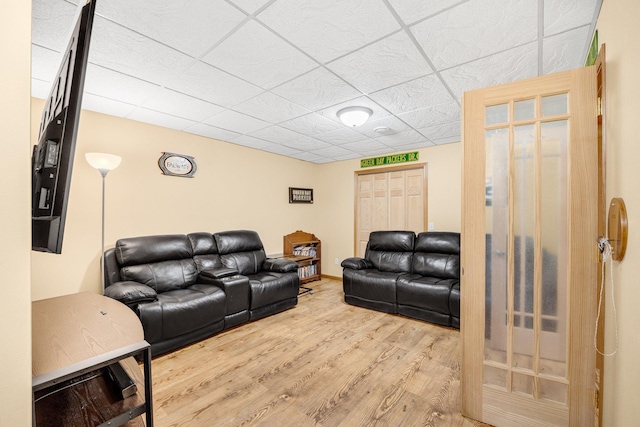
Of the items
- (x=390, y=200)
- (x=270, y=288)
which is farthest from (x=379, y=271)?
(x=270, y=288)

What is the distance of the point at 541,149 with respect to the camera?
5.20ft

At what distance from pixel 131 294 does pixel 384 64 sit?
2930 mm

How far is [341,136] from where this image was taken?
12.9 ft

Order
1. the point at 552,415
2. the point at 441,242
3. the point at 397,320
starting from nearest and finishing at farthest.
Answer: the point at 552,415 → the point at 397,320 → the point at 441,242

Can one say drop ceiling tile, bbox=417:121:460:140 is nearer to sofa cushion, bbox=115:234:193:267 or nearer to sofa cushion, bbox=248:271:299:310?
sofa cushion, bbox=248:271:299:310

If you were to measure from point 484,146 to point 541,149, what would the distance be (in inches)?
11.6

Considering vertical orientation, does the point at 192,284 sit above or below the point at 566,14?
below

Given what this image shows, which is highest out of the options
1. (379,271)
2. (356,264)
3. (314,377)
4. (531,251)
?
(531,251)

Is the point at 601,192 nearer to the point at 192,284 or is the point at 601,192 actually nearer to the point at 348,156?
the point at 192,284

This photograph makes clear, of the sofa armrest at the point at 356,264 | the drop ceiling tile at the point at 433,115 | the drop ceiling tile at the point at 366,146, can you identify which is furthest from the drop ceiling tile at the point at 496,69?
the sofa armrest at the point at 356,264

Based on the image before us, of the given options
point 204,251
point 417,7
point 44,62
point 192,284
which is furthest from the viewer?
point 204,251

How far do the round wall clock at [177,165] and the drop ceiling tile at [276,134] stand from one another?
0.98m

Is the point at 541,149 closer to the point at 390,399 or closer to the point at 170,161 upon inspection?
the point at 390,399

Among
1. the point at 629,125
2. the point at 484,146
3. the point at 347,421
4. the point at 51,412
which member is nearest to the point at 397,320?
the point at 347,421
